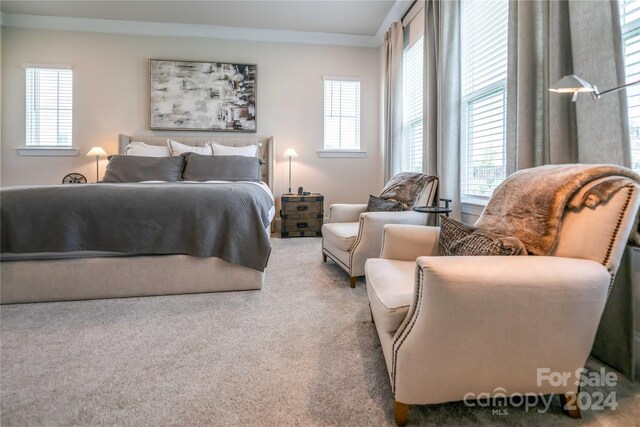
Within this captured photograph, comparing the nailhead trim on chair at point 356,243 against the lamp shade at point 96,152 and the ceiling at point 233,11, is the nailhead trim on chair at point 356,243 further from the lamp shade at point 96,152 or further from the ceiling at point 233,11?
the lamp shade at point 96,152

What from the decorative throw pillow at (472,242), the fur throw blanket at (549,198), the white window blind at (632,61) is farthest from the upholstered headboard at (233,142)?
the white window blind at (632,61)

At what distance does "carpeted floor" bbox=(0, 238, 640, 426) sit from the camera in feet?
3.58

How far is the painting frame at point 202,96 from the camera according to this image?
4352 millimetres

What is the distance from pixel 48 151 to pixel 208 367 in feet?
14.8

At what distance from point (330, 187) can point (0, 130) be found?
449 centimetres

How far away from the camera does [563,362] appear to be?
991 mm

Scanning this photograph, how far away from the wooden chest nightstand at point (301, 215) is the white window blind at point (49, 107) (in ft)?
10.2

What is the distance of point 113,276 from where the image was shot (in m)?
2.09

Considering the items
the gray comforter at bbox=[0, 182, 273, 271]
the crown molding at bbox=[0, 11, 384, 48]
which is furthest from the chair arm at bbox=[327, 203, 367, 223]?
the crown molding at bbox=[0, 11, 384, 48]

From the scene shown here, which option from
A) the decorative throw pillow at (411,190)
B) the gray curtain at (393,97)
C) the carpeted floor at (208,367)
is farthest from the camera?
the gray curtain at (393,97)

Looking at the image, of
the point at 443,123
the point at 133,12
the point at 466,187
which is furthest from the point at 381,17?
the point at 133,12

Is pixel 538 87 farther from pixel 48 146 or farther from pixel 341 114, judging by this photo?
pixel 48 146

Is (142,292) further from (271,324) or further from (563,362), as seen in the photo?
(563,362)

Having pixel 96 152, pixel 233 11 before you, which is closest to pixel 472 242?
pixel 233 11
